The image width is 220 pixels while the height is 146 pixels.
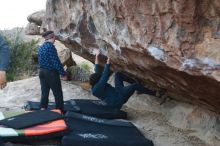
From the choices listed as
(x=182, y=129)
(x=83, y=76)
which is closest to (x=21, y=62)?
(x=83, y=76)

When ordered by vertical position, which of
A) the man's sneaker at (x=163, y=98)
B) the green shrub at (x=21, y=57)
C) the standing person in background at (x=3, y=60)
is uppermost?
the standing person in background at (x=3, y=60)

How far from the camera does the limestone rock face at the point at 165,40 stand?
4.92 meters

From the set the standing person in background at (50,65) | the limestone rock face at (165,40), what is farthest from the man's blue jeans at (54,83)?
the limestone rock face at (165,40)

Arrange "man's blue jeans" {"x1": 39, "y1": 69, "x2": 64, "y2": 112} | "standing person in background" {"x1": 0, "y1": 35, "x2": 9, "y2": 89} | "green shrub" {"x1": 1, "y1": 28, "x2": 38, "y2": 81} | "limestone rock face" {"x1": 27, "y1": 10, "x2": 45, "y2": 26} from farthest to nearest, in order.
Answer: "limestone rock face" {"x1": 27, "y1": 10, "x2": 45, "y2": 26}, "green shrub" {"x1": 1, "y1": 28, "x2": 38, "y2": 81}, "man's blue jeans" {"x1": 39, "y1": 69, "x2": 64, "y2": 112}, "standing person in background" {"x1": 0, "y1": 35, "x2": 9, "y2": 89}

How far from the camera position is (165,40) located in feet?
17.8

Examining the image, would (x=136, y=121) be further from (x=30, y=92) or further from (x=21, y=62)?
(x=21, y=62)

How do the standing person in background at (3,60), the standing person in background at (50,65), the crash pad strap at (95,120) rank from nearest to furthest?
the standing person in background at (3,60) → the crash pad strap at (95,120) → the standing person in background at (50,65)

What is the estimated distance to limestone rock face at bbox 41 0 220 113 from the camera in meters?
4.92

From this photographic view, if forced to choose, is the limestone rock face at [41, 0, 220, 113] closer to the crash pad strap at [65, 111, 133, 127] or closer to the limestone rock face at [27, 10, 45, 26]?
the crash pad strap at [65, 111, 133, 127]

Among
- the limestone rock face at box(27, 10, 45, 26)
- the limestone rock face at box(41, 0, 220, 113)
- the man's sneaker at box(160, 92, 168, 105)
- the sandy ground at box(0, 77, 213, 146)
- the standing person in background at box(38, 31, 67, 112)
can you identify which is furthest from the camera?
the limestone rock face at box(27, 10, 45, 26)

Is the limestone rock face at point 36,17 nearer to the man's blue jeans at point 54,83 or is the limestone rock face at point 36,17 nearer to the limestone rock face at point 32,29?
the limestone rock face at point 32,29

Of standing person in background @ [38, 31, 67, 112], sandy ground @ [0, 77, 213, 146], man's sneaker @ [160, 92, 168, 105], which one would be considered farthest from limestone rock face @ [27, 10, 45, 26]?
man's sneaker @ [160, 92, 168, 105]

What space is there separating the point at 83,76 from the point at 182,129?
4273mm

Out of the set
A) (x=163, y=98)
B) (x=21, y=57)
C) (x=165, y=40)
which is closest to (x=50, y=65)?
(x=163, y=98)
